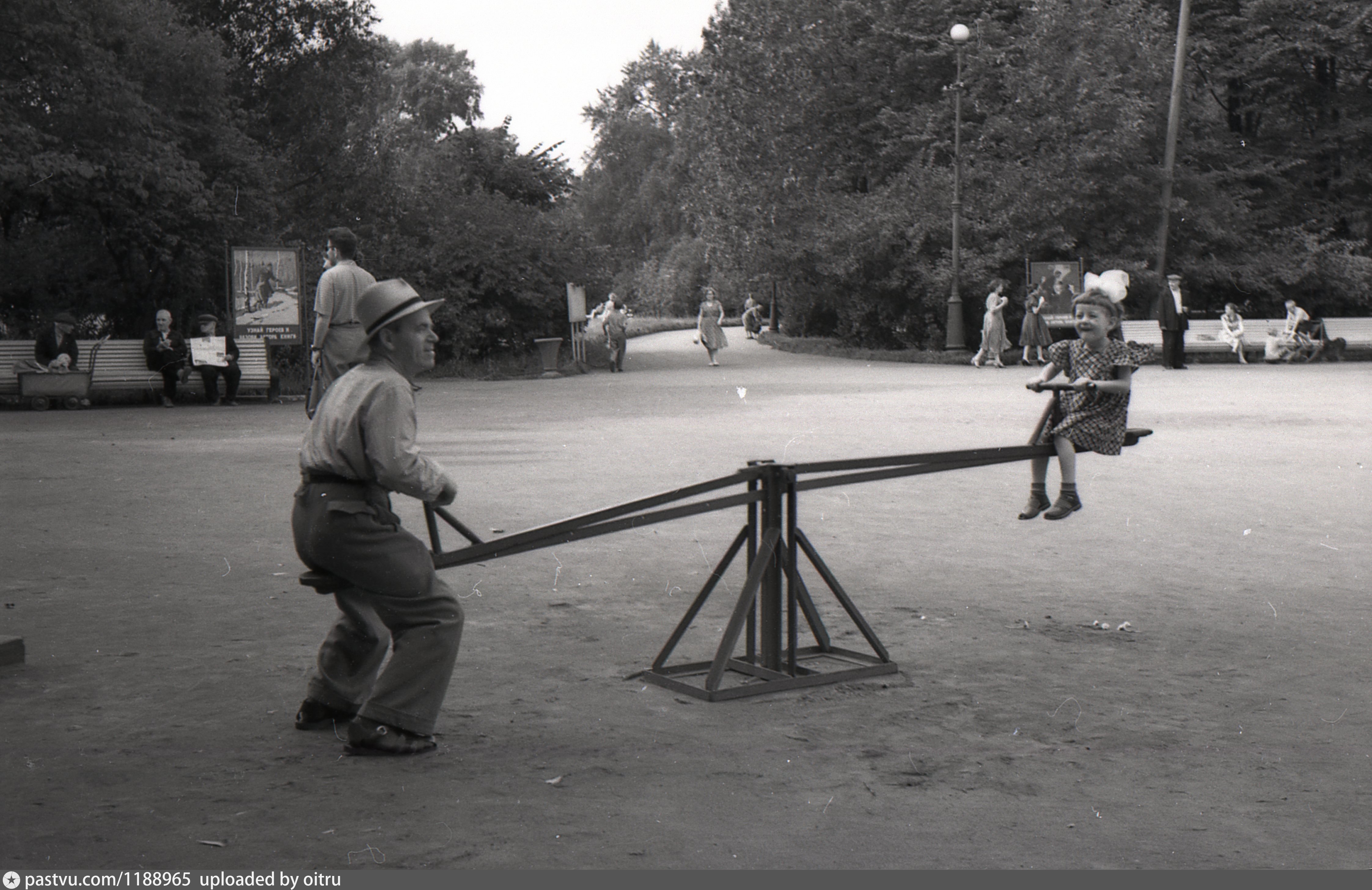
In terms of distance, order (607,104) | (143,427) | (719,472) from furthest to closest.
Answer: (607,104) → (143,427) → (719,472)

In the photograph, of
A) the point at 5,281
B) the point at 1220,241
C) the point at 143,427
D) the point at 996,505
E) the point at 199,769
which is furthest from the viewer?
the point at 1220,241

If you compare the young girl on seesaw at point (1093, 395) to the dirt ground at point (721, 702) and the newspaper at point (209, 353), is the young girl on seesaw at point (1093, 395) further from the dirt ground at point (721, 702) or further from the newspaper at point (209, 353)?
the newspaper at point (209, 353)

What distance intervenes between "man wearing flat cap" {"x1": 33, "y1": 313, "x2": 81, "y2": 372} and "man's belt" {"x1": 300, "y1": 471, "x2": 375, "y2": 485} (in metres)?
18.8

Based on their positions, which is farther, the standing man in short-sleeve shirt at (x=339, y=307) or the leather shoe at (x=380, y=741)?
the standing man in short-sleeve shirt at (x=339, y=307)

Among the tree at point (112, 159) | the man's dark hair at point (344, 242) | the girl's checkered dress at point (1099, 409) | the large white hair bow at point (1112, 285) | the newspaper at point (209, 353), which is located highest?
the tree at point (112, 159)

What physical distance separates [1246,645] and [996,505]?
4.45 metres

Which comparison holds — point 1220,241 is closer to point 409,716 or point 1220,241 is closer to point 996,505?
point 996,505

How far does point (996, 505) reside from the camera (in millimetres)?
10938

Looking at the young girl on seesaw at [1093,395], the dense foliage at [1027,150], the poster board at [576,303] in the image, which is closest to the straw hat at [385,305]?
the young girl on seesaw at [1093,395]

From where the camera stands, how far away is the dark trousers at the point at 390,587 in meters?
4.77

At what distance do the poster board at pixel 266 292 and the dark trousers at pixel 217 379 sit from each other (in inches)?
24.5

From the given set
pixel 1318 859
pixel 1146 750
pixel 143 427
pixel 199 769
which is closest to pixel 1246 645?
pixel 1146 750

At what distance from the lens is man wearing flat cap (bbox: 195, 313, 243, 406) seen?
22.3 metres

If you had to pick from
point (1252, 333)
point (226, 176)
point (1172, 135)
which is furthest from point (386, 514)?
point (1172, 135)
